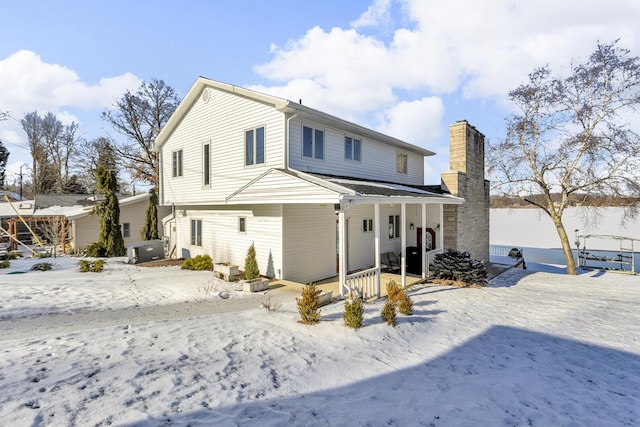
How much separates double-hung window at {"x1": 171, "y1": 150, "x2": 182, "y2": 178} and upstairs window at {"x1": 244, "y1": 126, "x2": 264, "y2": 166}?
17.4 feet

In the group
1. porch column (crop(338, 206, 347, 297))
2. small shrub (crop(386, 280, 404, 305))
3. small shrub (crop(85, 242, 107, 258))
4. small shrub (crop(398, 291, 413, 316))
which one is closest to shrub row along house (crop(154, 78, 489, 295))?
porch column (crop(338, 206, 347, 297))

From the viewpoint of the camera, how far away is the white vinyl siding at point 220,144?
1130cm

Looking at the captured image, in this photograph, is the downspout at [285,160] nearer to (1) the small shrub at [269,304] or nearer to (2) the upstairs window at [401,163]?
(1) the small shrub at [269,304]

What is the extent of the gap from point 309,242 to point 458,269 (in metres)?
5.78

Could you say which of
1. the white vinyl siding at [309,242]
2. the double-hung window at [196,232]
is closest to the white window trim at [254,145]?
the white vinyl siding at [309,242]

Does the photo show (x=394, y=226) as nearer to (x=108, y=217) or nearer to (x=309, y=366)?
(x=309, y=366)

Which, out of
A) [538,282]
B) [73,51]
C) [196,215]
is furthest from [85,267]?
[538,282]

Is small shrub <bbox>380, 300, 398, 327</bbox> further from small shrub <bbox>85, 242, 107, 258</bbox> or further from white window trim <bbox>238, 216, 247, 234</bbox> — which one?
small shrub <bbox>85, 242, 107, 258</bbox>

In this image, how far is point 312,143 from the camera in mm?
11656

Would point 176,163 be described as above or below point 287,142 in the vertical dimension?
above

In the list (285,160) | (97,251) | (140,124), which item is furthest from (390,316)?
(140,124)

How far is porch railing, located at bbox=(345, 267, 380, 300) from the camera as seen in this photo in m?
8.71

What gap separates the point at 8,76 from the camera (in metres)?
18.8

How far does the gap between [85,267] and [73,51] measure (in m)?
8.27
